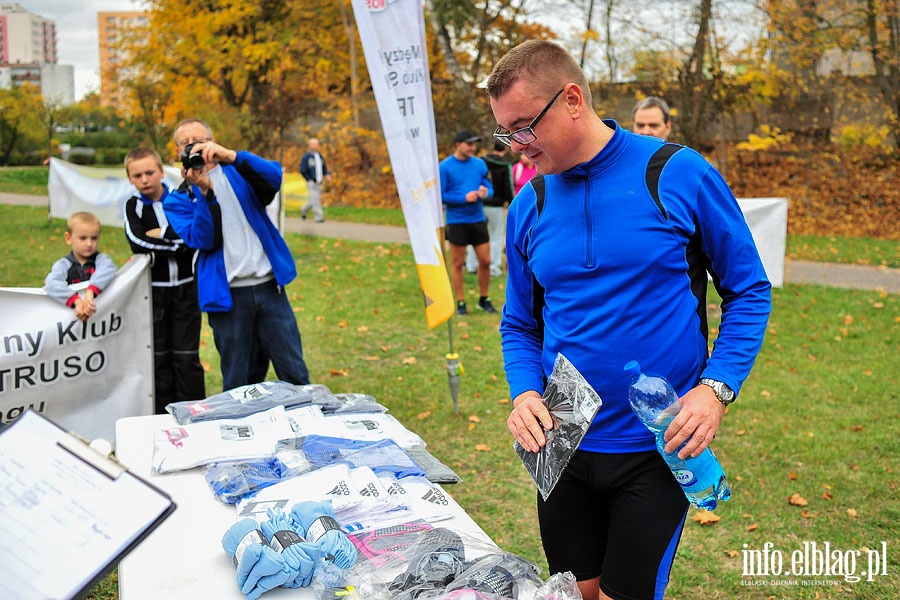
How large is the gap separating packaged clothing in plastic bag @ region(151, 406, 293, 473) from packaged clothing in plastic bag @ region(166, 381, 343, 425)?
0.08 metres

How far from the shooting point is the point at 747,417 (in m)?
6.15

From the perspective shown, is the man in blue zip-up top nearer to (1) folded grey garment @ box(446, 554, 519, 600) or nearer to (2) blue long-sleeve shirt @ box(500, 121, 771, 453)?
(2) blue long-sleeve shirt @ box(500, 121, 771, 453)

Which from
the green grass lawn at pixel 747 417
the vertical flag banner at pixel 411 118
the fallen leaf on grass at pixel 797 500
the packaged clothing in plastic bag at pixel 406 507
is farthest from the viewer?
the vertical flag banner at pixel 411 118

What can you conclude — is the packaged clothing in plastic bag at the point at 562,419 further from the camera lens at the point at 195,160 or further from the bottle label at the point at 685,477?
the camera lens at the point at 195,160

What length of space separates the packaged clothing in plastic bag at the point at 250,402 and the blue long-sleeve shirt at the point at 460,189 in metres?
5.81

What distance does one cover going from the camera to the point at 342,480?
115 inches

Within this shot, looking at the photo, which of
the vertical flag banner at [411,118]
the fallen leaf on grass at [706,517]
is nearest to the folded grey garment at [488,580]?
the fallen leaf on grass at [706,517]

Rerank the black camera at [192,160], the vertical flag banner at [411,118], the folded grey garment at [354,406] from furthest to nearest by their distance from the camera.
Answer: the vertical flag banner at [411,118] → the black camera at [192,160] → the folded grey garment at [354,406]

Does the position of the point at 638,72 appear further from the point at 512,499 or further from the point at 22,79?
the point at 22,79

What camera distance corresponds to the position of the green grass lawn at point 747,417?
4.25 metres

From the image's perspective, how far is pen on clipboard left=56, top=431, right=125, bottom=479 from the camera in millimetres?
1561

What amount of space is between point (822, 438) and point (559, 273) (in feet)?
14.0

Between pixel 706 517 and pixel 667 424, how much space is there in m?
2.76

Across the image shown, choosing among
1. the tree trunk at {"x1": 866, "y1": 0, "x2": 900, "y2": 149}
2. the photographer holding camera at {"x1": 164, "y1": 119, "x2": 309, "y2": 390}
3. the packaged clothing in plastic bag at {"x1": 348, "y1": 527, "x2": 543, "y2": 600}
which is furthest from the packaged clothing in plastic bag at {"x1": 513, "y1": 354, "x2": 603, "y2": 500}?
the tree trunk at {"x1": 866, "y1": 0, "x2": 900, "y2": 149}
